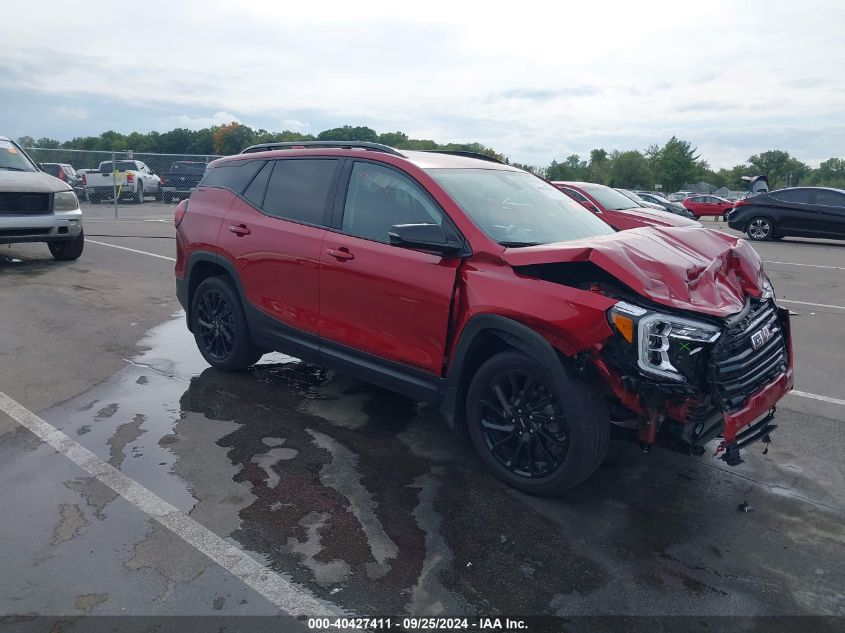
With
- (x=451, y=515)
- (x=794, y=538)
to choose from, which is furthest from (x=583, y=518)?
(x=794, y=538)

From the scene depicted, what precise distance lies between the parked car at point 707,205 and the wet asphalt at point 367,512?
119 feet

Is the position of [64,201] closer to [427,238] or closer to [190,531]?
[427,238]

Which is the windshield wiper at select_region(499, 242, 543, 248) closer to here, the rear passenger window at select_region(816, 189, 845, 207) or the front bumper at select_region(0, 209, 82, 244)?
the front bumper at select_region(0, 209, 82, 244)

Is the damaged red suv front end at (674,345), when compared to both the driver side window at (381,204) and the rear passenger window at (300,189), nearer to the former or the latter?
the driver side window at (381,204)

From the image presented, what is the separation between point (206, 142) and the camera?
2377 inches

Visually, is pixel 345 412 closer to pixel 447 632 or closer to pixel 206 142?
pixel 447 632

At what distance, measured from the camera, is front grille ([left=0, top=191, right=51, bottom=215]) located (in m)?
9.97

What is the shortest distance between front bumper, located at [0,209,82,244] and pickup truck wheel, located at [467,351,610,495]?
853 cm

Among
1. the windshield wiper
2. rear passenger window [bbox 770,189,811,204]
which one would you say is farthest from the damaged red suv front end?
rear passenger window [bbox 770,189,811,204]

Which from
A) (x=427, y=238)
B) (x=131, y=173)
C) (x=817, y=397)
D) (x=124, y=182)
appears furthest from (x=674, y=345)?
(x=131, y=173)

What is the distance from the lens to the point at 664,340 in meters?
3.37

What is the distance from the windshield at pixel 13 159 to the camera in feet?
35.0

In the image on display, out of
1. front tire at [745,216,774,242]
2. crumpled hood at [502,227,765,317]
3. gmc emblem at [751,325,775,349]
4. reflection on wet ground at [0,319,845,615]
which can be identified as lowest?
reflection on wet ground at [0,319,845,615]

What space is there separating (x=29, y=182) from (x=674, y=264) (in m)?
9.64
